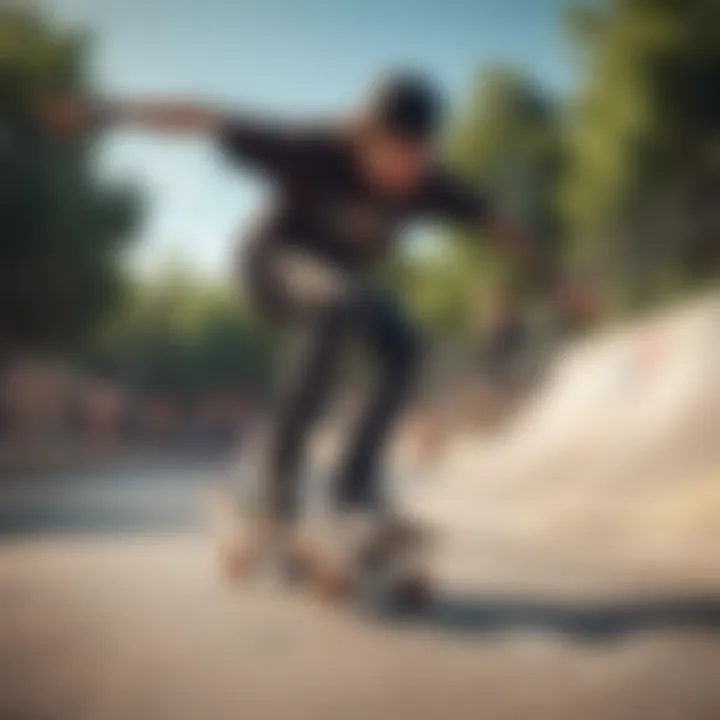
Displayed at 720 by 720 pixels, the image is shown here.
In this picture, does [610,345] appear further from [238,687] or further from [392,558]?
[238,687]

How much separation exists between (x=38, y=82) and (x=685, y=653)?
2.61 ft

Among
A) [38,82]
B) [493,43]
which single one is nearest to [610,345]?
[493,43]

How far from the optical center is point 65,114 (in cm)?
92

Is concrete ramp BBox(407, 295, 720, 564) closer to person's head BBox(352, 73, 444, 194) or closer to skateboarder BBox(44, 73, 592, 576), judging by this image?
skateboarder BBox(44, 73, 592, 576)

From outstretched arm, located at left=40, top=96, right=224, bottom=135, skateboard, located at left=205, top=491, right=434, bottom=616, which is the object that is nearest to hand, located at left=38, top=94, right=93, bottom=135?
outstretched arm, located at left=40, top=96, right=224, bottom=135

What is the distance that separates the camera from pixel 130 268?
938 mm

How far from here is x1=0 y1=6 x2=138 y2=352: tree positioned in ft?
3.05

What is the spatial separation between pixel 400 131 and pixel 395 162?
0.03 metres

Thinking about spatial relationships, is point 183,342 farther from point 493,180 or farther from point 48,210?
point 493,180

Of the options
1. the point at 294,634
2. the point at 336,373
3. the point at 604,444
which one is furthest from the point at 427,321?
the point at 294,634

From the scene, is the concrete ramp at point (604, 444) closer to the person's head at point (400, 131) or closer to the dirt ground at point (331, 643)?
the dirt ground at point (331, 643)

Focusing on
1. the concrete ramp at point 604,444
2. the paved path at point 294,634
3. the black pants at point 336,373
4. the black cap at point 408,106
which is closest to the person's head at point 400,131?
the black cap at point 408,106

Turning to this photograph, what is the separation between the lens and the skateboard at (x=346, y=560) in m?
0.88

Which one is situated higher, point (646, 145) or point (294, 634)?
point (646, 145)
